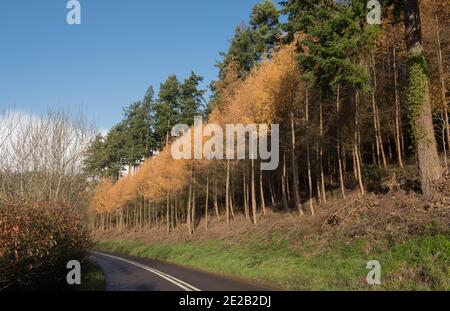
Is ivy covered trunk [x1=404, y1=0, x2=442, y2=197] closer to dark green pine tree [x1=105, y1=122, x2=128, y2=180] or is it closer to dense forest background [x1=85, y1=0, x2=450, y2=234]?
dense forest background [x1=85, y1=0, x2=450, y2=234]

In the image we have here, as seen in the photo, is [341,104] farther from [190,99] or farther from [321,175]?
[190,99]

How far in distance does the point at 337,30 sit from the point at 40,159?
1565 centimetres

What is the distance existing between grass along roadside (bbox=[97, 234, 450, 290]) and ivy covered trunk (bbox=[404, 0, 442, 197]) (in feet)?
12.0

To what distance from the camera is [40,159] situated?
17.6 meters

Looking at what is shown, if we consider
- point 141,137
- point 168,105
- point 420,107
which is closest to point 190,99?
point 168,105

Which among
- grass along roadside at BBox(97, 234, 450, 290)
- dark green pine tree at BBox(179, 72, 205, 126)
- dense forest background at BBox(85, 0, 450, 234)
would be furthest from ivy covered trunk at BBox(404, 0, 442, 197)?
dark green pine tree at BBox(179, 72, 205, 126)

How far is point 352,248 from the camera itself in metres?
14.4

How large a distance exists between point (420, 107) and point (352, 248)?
610 centimetres

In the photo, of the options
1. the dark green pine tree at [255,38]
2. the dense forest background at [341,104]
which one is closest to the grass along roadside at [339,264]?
the dense forest background at [341,104]

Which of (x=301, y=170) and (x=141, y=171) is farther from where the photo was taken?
(x=141, y=171)

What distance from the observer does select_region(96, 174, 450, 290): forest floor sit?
1091 centimetres

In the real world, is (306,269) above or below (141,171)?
below
